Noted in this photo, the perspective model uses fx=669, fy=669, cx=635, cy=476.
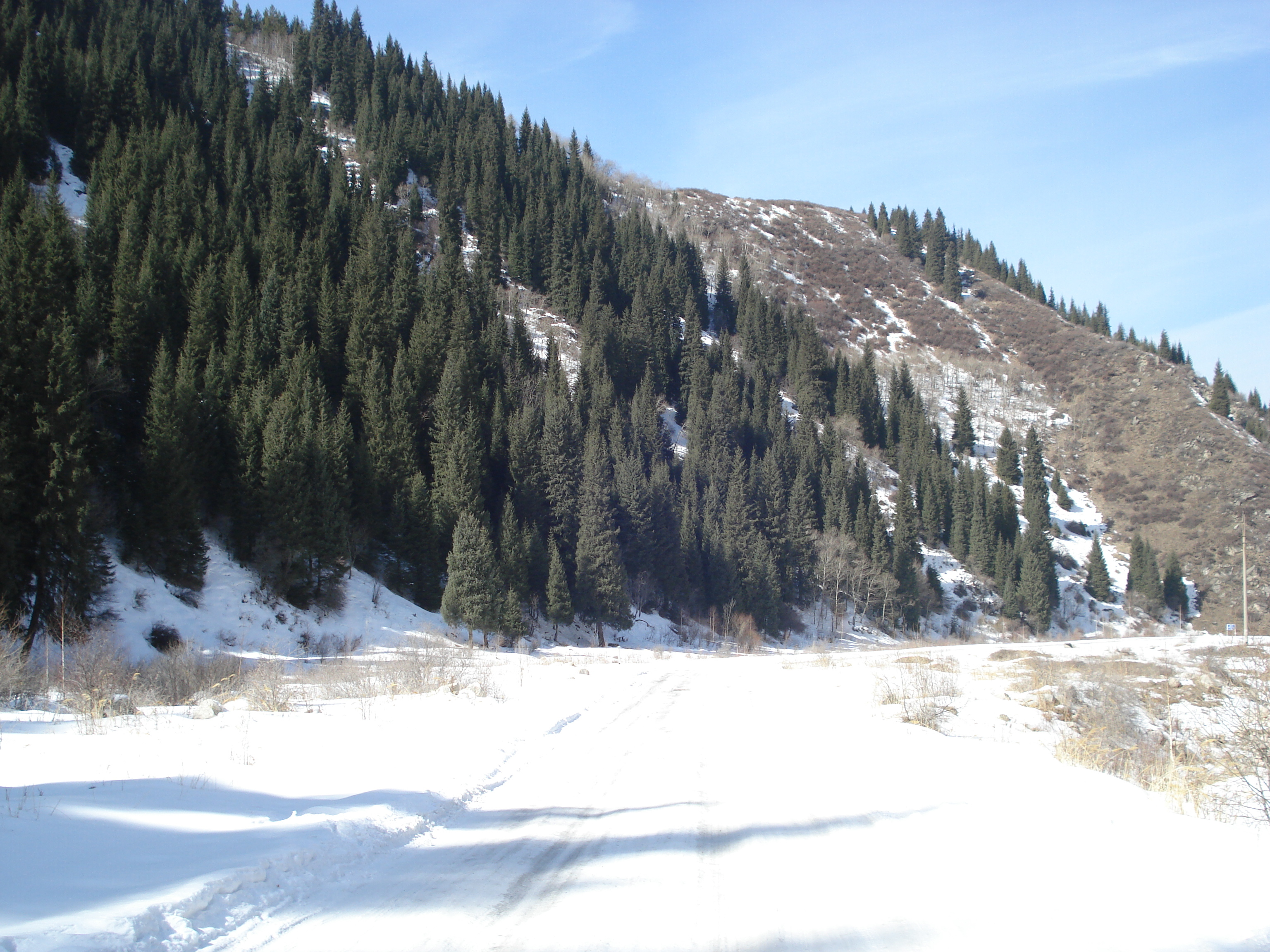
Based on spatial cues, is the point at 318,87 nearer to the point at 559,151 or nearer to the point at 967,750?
the point at 559,151

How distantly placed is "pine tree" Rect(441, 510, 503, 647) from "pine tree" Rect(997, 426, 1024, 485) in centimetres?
9105

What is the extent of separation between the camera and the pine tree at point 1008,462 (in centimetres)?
10256

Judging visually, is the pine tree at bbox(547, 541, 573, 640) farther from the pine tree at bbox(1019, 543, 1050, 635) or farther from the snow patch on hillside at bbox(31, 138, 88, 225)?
the pine tree at bbox(1019, 543, 1050, 635)

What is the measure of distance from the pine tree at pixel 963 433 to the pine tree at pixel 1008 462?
4.96 metres

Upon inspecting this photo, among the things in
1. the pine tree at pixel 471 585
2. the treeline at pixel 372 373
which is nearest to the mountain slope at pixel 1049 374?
the treeline at pixel 372 373

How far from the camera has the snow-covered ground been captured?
392 centimetres

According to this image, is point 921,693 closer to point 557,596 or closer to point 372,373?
point 557,596

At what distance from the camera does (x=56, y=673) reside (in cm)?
1570

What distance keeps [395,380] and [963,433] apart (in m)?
94.5

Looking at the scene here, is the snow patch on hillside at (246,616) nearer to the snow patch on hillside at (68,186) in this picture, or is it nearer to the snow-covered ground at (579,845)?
the snow-covered ground at (579,845)

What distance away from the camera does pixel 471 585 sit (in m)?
38.0

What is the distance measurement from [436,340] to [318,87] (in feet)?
299

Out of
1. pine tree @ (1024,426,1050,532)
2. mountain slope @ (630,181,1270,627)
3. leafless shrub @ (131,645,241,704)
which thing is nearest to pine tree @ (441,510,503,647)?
leafless shrub @ (131,645,241,704)

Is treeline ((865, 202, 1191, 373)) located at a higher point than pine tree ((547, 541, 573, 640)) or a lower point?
higher
